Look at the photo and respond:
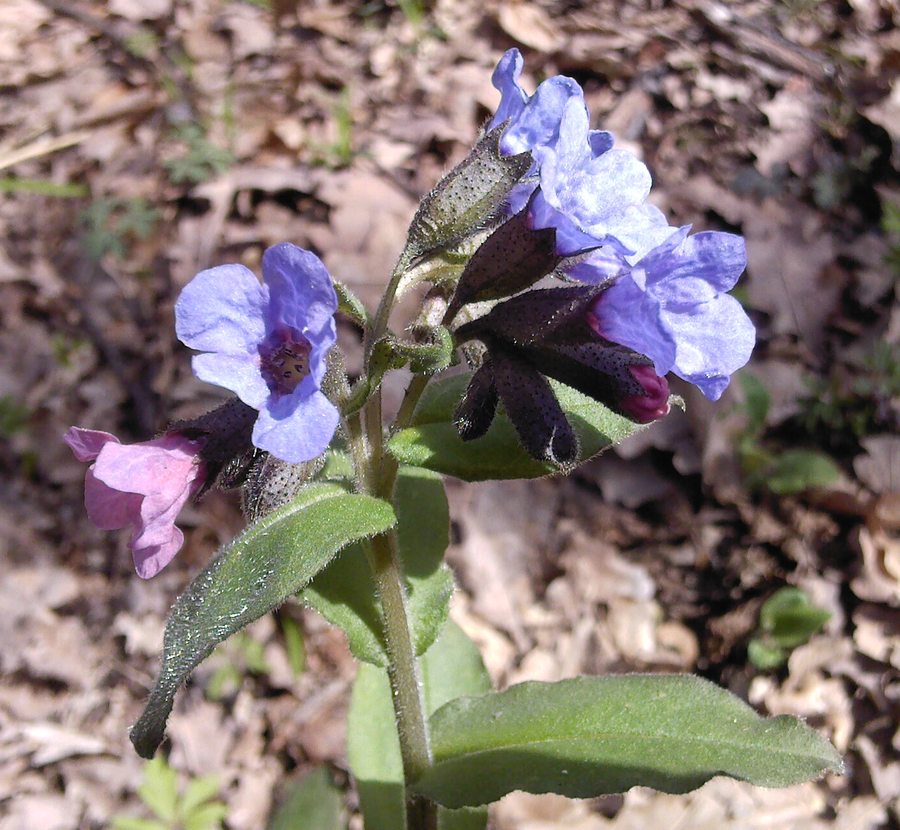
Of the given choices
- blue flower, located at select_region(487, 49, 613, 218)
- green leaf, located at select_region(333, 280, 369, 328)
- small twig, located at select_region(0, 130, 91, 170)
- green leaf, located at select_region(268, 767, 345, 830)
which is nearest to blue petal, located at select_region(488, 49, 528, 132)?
blue flower, located at select_region(487, 49, 613, 218)

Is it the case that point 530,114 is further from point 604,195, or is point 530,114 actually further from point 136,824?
point 136,824

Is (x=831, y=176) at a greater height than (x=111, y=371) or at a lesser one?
greater

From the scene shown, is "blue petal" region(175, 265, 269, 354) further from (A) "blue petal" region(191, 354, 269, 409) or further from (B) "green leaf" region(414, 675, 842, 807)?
Answer: (B) "green leaf" region(414, 675, 842, 807)

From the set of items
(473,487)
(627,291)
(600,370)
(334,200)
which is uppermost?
(627,291)

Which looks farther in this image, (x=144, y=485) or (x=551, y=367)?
(x=551, y=367)

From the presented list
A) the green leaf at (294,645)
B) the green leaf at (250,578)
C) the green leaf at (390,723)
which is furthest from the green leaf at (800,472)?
the green leaf at (250,578)

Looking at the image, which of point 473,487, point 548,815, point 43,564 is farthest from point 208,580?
point 43,564

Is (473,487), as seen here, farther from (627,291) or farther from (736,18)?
(736,18)

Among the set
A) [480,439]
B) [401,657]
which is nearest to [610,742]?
[401,657]
